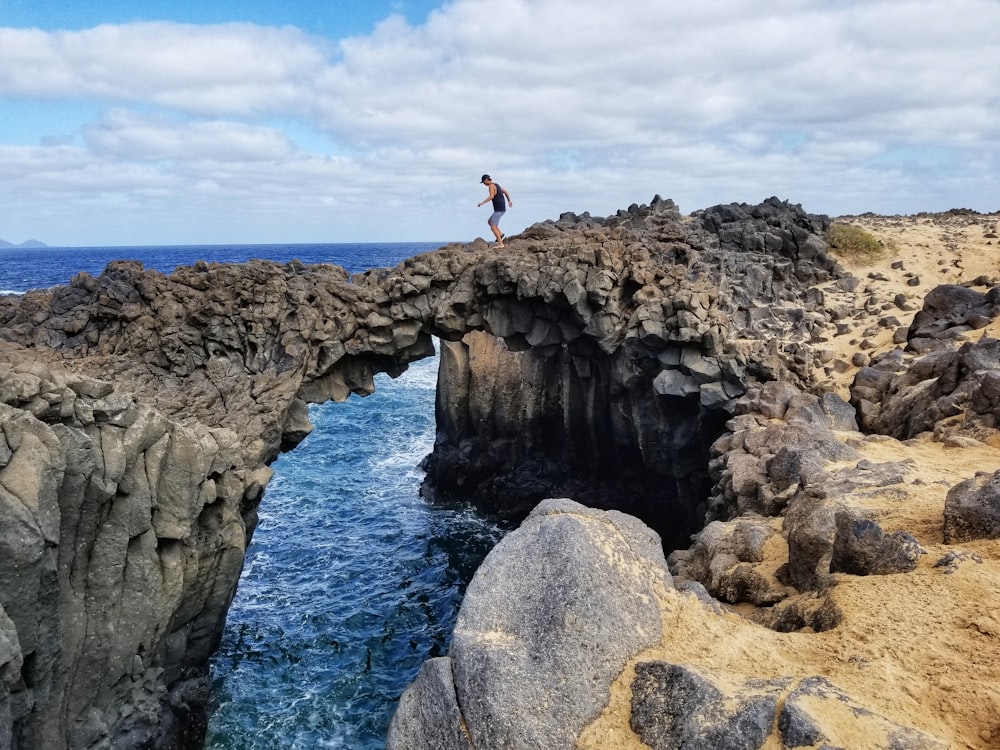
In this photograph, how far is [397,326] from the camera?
75.9 feet

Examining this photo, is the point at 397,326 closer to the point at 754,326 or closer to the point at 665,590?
the point at 754,326

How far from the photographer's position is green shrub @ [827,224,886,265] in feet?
109

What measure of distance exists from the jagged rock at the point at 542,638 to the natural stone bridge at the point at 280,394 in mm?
6748

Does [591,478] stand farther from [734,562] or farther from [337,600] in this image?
[734,562]

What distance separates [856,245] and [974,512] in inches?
1038

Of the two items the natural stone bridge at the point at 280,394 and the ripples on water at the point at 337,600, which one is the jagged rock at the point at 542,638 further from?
the ripples on water at the point at 337,600

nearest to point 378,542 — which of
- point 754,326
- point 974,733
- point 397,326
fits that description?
point 397,326

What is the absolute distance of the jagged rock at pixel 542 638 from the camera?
878 centimetres

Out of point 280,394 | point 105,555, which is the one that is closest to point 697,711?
point 105,555

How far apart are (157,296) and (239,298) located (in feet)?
7.57

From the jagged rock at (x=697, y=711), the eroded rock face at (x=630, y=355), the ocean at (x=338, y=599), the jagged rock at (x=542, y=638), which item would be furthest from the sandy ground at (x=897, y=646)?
the ocean at (x=338, y=599)

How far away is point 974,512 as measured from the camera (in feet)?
35.0

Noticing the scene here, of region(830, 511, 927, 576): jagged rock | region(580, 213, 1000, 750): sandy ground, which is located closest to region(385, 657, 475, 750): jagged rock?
region(580, 213, 1000, 750): sandy ground

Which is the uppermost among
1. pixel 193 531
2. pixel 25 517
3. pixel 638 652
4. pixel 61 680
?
pixel 25 517
